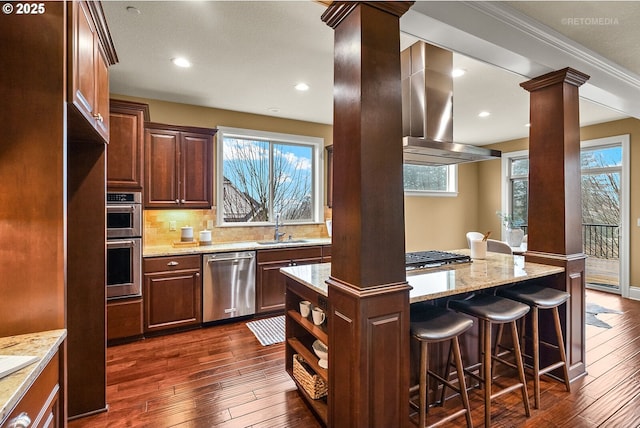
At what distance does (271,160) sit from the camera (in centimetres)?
471

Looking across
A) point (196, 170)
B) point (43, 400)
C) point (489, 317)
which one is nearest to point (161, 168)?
point (196, 170)

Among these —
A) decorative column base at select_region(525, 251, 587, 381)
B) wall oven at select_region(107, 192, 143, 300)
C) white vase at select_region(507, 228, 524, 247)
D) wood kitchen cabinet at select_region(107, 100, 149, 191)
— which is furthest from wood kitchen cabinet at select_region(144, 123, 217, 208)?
white vase at select_region(507, 228, 524, 247)

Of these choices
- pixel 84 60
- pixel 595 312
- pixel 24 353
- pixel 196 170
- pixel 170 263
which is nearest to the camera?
pixel 24 353

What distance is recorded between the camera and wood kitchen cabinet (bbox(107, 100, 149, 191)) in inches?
119

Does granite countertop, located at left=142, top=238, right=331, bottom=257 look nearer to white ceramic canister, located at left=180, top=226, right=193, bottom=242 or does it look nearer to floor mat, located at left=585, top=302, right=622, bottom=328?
white ceramic canister, located at left=180, top=226, right=193, bottom=242

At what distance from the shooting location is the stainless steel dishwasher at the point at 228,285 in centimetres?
359

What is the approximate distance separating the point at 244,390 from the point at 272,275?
1661 mm

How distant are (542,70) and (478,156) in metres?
0.79

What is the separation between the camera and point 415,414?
2.07 meters

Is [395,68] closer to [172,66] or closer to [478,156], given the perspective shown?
[478,156]

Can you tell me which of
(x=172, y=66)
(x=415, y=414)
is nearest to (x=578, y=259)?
(x=415, y=414)

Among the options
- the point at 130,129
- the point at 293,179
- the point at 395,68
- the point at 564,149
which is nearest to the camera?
the point at 395,68

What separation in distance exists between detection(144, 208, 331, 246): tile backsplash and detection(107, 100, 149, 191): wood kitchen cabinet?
0.77 metres

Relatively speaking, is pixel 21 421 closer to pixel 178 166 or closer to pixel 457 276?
pixel 457 276
